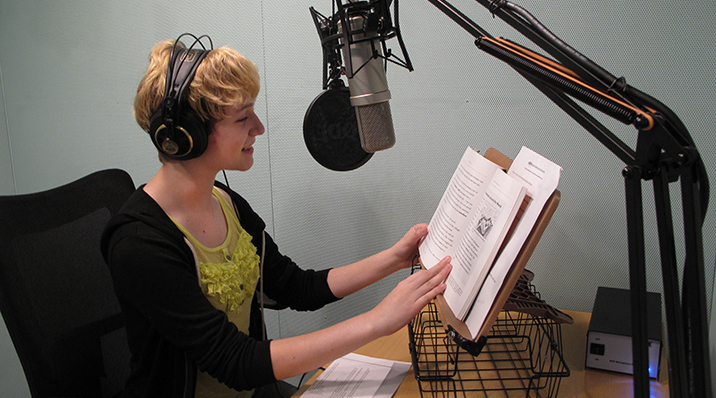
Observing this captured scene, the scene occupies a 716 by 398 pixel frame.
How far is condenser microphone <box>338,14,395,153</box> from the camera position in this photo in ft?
2.13

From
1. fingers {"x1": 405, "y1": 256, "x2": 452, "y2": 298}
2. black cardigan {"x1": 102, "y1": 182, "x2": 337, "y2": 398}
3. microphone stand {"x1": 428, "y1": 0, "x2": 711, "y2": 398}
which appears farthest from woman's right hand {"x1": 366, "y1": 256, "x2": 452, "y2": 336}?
microphone stand {"x1": 428, "y1": 0, "x2": 711, "y2": 398}

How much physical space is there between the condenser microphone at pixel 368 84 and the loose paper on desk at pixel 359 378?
43 centimetres

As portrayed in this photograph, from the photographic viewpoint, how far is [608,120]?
1.02m

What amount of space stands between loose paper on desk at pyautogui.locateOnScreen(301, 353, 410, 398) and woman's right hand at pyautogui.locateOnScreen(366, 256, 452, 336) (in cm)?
12

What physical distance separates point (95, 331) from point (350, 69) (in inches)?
31.4

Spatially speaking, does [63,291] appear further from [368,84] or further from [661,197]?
[661,197]

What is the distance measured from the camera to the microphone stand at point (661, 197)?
355 mm

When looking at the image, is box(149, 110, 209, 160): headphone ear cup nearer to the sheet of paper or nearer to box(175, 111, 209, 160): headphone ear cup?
box(175, 111, 209, 160): headphone ear cup

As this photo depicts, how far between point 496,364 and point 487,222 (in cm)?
36

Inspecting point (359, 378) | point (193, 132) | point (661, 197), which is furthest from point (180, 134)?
point (661, 197)

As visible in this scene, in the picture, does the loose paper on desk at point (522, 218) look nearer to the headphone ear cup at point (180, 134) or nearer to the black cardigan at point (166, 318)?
the black cardigan at point (166, 318)

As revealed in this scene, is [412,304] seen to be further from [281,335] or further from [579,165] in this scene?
[281,335]

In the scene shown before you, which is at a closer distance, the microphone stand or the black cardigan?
the microphone stand

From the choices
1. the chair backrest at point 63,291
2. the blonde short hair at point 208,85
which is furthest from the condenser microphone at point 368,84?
the chair backrest at point 63,291
